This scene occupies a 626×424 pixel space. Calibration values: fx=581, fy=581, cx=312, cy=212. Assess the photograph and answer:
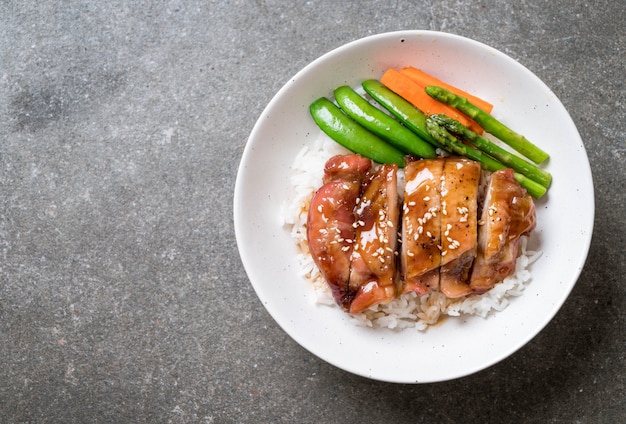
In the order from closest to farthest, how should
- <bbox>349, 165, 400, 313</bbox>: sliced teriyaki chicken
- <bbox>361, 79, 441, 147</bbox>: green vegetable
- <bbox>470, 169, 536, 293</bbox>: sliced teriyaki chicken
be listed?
<bbox>470, 169, 536, 293</bbox>: sliced teriyaki chicken
<bbox>349, 165, 400, 313</bbox>: sliced teriyaki chicken
<bbox>361, 79, 441, 147</bbox>: green vegetable

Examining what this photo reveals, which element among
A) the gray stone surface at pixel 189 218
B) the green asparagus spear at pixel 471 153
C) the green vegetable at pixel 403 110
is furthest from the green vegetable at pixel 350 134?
the gray stone surface at pixel 189 218

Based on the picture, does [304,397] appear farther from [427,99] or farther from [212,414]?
[427,99]

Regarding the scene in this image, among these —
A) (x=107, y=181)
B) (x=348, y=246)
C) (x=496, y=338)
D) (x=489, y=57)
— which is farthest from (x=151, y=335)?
(x=489, y=57)

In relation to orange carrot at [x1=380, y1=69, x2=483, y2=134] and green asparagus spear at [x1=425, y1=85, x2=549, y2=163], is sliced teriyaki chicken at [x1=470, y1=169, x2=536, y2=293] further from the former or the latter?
orange carrot at [x1=380, y1=69, x2=483, y2=134]

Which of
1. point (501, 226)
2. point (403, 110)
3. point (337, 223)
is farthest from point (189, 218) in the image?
point (501, 226)

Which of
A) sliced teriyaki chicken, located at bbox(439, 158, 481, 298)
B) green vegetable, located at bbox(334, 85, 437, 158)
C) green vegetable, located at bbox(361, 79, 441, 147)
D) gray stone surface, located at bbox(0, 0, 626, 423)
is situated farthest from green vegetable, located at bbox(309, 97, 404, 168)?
gray stone surface, located at bbox(0, 0, 626, 423)

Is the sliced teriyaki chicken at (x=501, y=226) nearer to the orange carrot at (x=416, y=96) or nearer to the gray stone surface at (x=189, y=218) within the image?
the orange carrot at (x=416, y=96)
